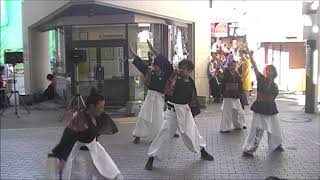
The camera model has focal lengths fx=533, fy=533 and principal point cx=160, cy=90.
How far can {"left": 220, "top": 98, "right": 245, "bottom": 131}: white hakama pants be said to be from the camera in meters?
10.7

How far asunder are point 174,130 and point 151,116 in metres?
1.74

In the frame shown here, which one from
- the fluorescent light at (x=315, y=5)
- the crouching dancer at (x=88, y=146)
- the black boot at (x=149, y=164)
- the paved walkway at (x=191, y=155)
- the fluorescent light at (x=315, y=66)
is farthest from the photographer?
the fluorescent light at (x=315, y=66)

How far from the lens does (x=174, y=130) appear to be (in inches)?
304

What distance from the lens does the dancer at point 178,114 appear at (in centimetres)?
760

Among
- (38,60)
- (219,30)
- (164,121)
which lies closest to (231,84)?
(164,121)

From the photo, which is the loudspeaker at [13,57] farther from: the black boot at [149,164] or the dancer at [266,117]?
the dancer at [266,117]

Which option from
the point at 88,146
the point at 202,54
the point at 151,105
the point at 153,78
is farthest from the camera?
the point at 202,54

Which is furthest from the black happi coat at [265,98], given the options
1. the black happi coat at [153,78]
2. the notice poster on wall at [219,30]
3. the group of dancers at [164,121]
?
the notice poster on wall at [219,30]

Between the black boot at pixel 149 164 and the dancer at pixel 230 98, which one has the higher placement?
the dancer at pixel 230 98

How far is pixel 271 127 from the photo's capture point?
8273mm

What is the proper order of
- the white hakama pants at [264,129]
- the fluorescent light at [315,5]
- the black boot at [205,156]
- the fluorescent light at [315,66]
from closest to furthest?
the black boot at [205,156] < the white hakama pants at [264,129] < the fluorescent light at [315,5] < the fluorescent light at [315,66]

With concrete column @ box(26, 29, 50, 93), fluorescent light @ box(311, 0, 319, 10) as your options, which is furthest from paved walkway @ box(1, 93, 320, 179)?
concrete column @ box(26, 29, 50, 93)

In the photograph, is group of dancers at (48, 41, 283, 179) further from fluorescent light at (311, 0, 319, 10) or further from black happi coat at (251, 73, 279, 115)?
fluorescent light at (311, 0, 319, 10)

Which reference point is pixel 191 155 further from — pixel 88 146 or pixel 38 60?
A: pixel 38 60
